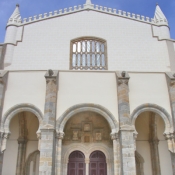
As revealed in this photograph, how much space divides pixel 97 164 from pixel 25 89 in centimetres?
619

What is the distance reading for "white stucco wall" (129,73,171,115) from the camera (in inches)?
549

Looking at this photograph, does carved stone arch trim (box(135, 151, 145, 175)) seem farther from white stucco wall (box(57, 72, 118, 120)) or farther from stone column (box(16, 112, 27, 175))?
stone column (box(16, 112, 27, 175))

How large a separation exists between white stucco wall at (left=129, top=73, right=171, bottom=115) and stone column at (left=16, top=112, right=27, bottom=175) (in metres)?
7.18

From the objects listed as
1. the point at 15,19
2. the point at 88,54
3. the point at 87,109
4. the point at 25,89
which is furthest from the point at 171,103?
the point at 15,19

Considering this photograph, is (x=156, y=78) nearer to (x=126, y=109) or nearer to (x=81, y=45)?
(x=126, y=109)

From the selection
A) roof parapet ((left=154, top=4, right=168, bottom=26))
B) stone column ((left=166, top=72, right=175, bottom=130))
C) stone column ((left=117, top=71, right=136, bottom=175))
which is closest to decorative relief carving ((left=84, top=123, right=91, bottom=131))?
stone column ((left=117, top=71, right=136, bottom=175))

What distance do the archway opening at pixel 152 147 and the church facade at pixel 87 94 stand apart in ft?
0.20

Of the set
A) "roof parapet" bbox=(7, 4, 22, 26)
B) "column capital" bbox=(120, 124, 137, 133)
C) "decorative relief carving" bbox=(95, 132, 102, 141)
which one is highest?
"roof parapet" bbox=(7, 4, 22, 26)

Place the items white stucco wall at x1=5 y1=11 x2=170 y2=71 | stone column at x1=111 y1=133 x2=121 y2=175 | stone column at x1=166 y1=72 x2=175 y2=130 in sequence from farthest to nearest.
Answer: white stucco wall at x1=5 y1=11 x2=170 y2=71
stone column at x1=166 y1=72 x2=175 y2=130
stone column at x1=111 y1=133 x2=121 y2=175

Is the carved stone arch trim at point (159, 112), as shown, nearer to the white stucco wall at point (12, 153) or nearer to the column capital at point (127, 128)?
the column capital at point (127, 128)

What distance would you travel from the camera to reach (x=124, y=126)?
12.7 metres

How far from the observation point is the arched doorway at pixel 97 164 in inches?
596

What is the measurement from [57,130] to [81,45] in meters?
7.44

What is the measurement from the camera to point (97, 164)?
15.3 metres
